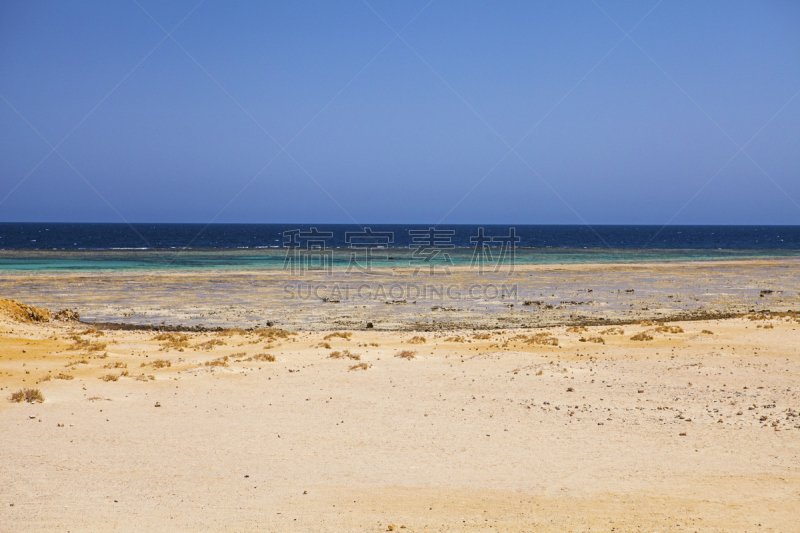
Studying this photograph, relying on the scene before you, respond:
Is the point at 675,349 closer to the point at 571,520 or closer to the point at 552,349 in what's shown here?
the point at 552,349

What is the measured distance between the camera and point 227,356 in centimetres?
1777

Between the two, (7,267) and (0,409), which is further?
(7,267)

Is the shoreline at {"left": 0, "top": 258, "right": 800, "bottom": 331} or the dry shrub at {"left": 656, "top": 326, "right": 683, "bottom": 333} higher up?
the dry shrub at {"left": 656, "top": 326, "right": 683, "bottom": 333}

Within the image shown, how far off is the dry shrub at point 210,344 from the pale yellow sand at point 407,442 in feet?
3.15

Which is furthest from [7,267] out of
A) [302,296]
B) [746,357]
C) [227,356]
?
[746,357]

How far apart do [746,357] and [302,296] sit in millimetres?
25724

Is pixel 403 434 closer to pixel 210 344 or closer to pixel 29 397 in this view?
pixel 29 397

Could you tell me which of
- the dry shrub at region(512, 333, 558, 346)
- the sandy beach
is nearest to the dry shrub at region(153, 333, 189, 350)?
the sandy beach

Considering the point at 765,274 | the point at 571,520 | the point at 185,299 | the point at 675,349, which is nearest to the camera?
the point at 571,520

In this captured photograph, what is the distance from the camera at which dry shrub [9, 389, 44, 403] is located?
12609mm

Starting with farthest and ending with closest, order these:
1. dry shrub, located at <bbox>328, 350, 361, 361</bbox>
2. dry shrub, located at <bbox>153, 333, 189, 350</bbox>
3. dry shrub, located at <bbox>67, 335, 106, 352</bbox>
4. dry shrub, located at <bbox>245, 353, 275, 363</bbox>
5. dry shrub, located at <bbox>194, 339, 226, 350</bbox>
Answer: dry shrub, located at <bbox>153, 333, 189, 350</bbox>
dry shrub, located at <bbox>194, 339, 226, 350</bbox>
dry shrub, located at <bbox>67, 335, 106, 352</bbox>
dry shrub, located at <bbox>328, 350, 361, 361</bbox>
dry shrub, located at <bbox>245, 353, 275, 363</bbox>

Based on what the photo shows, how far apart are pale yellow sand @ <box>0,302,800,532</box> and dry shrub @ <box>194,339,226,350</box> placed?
0.96 metres

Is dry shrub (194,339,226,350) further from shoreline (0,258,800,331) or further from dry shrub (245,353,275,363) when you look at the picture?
shoreline (0,258,800,331)

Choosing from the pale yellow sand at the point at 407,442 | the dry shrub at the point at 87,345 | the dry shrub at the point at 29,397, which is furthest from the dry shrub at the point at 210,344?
the dry shrub at the point at 29,397
